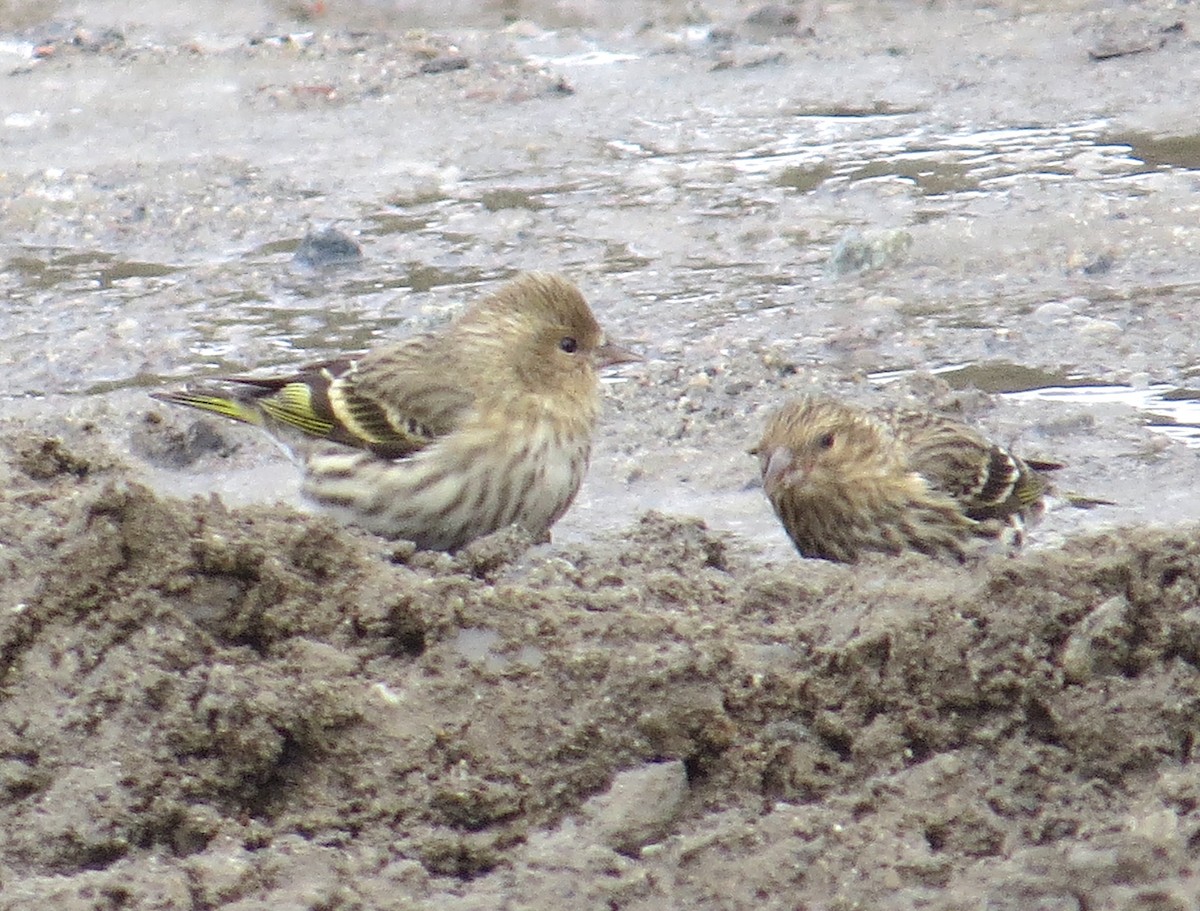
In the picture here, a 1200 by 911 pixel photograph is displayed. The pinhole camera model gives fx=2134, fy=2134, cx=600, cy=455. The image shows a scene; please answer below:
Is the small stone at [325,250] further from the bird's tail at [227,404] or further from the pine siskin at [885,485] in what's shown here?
the pine siskin at [885,485]

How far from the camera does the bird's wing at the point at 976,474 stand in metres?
6.39

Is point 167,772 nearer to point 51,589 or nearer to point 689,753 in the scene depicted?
point 51,589

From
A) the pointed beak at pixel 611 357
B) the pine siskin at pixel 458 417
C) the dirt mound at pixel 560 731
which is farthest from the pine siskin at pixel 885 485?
the dirt mound at pixel 560 731

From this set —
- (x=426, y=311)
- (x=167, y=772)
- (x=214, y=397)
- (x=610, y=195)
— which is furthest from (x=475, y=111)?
(x=167, y=772)

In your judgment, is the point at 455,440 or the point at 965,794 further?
the point at 455,440

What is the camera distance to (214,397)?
267 inches

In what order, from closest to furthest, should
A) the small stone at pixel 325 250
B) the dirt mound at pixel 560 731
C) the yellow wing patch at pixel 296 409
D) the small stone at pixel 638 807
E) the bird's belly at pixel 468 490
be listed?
the dirt mound at pixel 560 731
the small stone at pixel 638 807
the bird's belly at pixel 468 490
the yellow wing patch at pixel 296 409
the small stone at pixel 325 250

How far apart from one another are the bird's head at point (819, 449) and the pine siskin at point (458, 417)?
51 centimetres

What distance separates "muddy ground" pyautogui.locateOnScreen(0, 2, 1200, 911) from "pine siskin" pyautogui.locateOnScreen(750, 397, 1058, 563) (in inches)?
7.7

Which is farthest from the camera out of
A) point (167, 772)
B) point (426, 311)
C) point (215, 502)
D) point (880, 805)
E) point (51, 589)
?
point (426, 311)

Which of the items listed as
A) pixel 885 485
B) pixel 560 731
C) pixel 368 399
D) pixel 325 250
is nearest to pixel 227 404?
pixel 368 399

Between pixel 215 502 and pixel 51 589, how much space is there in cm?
47

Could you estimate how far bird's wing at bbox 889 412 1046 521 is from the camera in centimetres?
639

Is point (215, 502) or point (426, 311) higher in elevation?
point (215, 502)
